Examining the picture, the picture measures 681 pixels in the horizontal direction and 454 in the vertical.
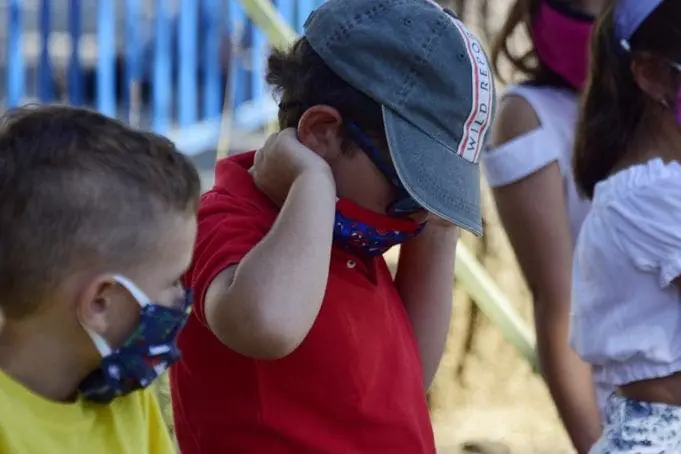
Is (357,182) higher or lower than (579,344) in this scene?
higher

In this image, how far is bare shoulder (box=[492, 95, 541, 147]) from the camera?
3010 mm

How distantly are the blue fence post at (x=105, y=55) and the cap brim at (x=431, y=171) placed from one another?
526 cm

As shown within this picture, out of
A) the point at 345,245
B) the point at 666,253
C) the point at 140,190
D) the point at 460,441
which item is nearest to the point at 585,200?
the point at 666,253

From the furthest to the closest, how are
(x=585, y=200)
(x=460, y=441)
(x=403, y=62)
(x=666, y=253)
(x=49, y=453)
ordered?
1. (x=460, y=441)
2. (x=585, y=200)
3. (x=666, y=253)
4. (x=403, y=62)
5. (x=49, y=453)

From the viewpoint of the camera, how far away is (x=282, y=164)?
2.06m

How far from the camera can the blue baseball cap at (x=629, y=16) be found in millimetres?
2520

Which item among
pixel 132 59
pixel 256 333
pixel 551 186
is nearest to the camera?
pixel 256 333

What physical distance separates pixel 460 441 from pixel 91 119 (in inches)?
162

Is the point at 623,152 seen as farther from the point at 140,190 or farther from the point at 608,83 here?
the point at 140,190

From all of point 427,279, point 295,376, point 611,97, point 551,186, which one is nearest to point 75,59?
point 551,186

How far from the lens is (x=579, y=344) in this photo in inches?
101

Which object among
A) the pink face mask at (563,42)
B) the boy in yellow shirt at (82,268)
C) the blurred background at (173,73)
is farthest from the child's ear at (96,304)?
the blurred background at (173,73)

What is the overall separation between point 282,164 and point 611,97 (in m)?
0.90

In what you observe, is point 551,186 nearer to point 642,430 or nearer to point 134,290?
point 642,430
